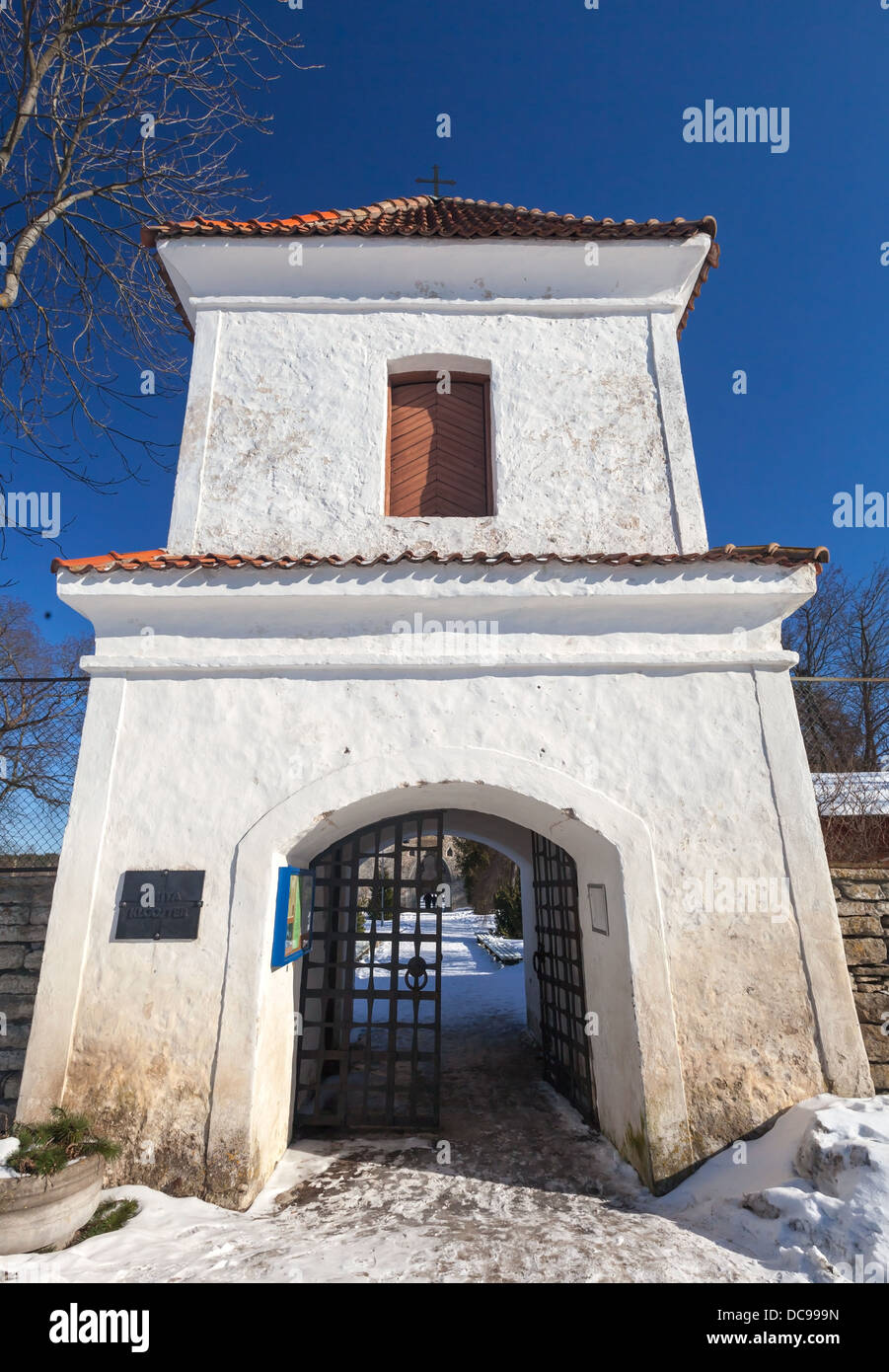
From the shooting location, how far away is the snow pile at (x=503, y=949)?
55.6 ft

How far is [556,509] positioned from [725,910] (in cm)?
344

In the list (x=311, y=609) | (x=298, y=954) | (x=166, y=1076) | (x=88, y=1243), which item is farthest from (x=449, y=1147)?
(x=311, y=609)

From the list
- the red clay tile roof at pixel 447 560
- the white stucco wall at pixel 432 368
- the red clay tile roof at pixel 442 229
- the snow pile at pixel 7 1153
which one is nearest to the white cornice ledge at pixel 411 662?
the red clay tile roof at pixel 447 560

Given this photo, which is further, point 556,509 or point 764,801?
point 556,509

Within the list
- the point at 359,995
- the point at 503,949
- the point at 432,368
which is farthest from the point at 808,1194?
the point at 503,949

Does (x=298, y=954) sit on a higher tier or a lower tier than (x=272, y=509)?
lower

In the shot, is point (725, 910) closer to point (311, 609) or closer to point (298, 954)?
point (298, 954)

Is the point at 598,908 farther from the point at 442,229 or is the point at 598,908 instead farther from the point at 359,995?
the point at 442,229

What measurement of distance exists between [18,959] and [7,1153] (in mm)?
2062

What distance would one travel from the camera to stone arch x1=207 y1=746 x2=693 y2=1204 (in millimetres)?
4148

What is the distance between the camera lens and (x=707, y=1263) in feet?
10.7

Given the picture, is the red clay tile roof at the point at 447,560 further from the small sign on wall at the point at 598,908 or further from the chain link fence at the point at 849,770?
the small sign on wall at the point at 598,908

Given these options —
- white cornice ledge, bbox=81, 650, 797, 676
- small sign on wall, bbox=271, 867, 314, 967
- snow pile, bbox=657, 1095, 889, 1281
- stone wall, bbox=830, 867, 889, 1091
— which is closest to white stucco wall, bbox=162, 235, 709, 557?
white cornice ledge, bbox=81, 650, 797, 676
